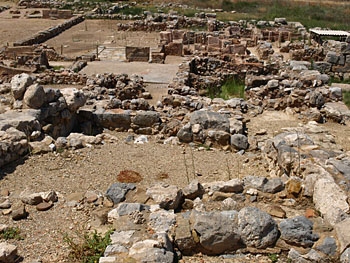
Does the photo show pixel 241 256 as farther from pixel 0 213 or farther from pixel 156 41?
pixel 156 41

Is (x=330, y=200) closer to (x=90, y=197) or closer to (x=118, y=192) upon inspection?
(x=118, y=192)

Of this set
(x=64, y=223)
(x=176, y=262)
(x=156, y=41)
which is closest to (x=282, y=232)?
(x=176, y=262)

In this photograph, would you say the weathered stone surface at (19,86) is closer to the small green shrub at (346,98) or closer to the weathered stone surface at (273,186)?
the weathered stone surface at (273,186)

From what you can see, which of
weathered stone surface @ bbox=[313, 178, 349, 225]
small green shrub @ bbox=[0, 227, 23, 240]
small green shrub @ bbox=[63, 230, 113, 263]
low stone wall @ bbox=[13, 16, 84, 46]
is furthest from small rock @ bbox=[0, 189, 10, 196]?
low stone wall @ bbox=[13, 16, 84, 46]

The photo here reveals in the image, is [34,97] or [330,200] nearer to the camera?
[330,200]

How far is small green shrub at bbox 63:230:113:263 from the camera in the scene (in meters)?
5.05

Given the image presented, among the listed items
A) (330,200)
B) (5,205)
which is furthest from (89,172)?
(330,200)

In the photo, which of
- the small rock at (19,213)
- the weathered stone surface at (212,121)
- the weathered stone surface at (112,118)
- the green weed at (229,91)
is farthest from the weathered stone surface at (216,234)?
the green weed at (229,91)

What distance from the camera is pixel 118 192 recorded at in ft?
21.0

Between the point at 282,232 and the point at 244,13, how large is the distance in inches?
1246

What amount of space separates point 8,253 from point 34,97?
517 cm

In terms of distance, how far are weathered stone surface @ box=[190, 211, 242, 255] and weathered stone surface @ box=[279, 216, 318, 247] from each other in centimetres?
60

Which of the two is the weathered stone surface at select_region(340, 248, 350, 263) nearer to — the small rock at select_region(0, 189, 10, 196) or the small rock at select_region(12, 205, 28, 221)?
the small rock at select_region(12, 205, 28, 221)

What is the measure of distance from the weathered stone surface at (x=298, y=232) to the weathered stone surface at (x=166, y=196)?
1563mm
